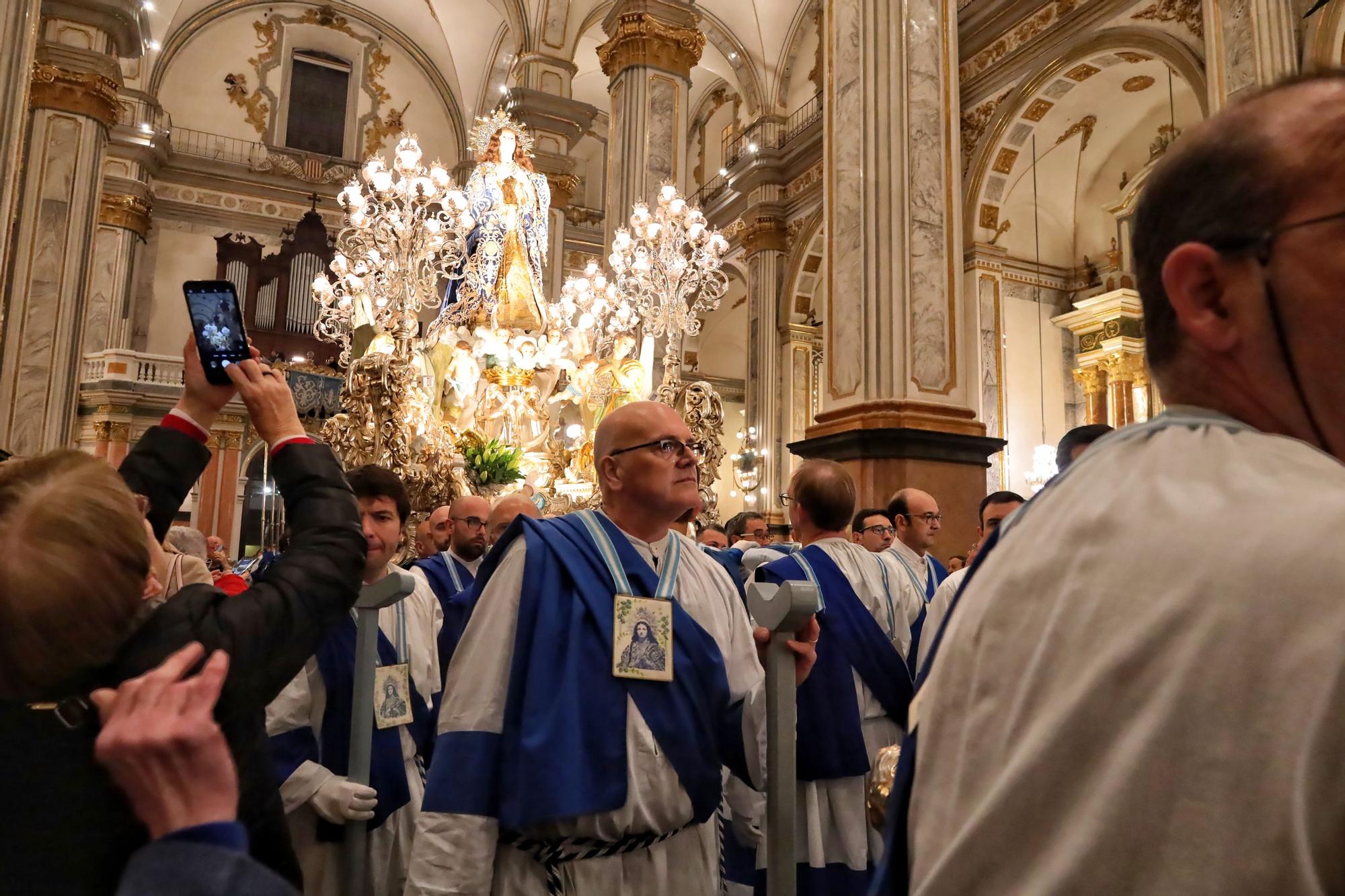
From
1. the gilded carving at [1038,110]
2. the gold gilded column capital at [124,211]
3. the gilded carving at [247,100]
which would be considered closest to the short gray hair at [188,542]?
the gilded carving at [1038,110]

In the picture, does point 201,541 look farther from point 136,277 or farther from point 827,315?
point 136,277

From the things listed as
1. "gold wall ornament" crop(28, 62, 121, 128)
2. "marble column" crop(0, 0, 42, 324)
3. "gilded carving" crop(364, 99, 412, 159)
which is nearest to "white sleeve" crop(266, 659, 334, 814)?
"marble column" crop(0, 0, 42, 324)

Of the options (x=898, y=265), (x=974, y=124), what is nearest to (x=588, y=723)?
(x=898, y=265)

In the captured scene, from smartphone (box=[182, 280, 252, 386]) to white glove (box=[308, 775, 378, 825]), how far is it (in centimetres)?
92

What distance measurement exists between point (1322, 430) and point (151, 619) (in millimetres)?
1198

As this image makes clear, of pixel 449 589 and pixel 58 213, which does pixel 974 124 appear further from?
pixel 58 213

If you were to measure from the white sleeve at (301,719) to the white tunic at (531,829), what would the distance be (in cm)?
49

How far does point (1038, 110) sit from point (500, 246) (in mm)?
6442

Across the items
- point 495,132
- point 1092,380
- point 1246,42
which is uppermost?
point 495,132

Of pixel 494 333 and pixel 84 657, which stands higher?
pixel 494 333

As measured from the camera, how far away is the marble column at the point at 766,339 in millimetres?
15312

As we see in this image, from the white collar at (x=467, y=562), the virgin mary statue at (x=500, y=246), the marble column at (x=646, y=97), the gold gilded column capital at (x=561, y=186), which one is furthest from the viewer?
the gold gilded column capital at (x=561, y=186)

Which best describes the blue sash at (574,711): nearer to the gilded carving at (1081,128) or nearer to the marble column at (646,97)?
the marble column at (646,97)

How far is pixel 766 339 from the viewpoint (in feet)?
51.3
